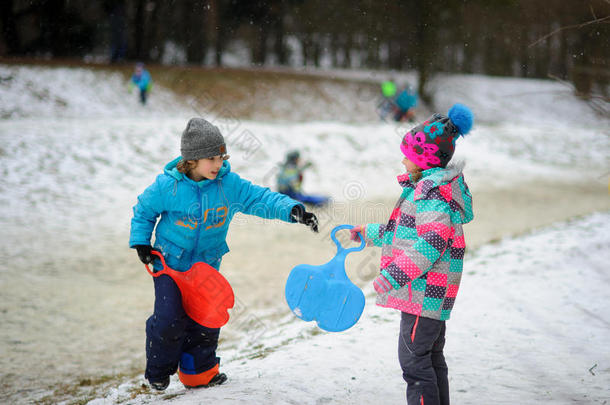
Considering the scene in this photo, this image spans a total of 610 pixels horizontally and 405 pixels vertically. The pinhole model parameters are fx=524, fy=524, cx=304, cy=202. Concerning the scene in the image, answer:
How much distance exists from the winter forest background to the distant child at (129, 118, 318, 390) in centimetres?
443

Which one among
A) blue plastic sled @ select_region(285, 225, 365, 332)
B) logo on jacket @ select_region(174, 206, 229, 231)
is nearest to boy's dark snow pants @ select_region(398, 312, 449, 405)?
blue plastic sled @ select_region(285, 225, 365, 332)

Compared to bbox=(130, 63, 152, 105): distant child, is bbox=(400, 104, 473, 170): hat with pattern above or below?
below

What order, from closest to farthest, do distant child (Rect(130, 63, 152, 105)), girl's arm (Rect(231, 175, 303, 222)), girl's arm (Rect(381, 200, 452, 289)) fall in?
1. girl's arm (Rect(381, 200, 452, 289))
2. girl's arm (Rect(231, 175, 303, 222))
3. distant child (Rect(130, 63, 152, 105))

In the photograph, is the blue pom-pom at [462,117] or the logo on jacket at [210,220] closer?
the blue pom-pom at [462,117]

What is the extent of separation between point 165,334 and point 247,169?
417 inches

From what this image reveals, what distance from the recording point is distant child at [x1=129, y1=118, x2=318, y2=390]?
2.86 meters

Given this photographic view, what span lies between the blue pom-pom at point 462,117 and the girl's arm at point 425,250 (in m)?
0.41

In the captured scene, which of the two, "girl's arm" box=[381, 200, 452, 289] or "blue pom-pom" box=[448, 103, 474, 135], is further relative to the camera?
"blue pom-pom" box=[448, 103, 474, 135]

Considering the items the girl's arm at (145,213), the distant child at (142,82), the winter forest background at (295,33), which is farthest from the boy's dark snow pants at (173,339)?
the distant child at (142,82)

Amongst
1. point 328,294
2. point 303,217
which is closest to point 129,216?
point 303,217

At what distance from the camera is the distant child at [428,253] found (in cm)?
230

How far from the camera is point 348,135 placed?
1681 cm

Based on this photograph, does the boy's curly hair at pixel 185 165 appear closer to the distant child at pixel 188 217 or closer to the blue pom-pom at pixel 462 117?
the distant child at pixel 188 217

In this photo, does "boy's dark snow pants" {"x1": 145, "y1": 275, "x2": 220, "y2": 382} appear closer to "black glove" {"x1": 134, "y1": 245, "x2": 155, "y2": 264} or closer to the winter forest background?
"black glove" {"x1": 134, "y1": 245, "x2": 155, "y2": 264}
